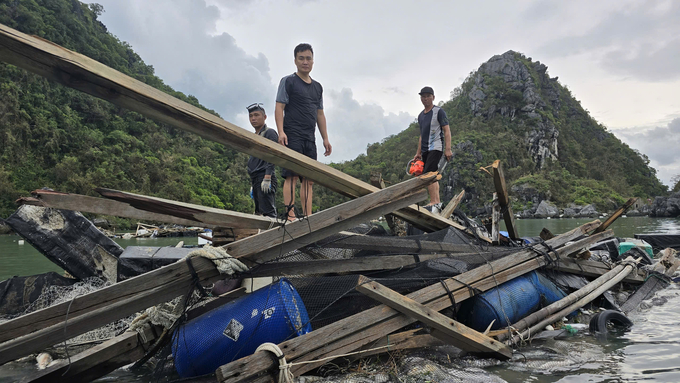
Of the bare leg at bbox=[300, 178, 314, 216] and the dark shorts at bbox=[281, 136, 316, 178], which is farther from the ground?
the dark shorts at bbox=[281, 136, 316, 178]

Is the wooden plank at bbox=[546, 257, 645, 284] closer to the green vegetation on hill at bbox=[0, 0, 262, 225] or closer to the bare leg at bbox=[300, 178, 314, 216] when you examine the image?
the bare leg at bbox=[300, 178, 314, 216]

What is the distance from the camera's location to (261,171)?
6219 mm

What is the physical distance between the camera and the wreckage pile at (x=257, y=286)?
112 inches

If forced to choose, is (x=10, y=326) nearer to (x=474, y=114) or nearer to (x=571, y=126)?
(x=474, y=114)

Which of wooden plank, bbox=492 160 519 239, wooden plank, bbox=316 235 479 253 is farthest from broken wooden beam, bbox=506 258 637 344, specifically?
wooden plank, bbox=492 160 519 239

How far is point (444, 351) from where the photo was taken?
13.1 ft

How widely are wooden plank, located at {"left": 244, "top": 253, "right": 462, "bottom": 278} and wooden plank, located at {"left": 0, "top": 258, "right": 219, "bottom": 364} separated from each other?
753mm

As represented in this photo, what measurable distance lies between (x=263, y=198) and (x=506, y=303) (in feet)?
12.0

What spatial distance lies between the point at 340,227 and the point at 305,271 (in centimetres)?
62

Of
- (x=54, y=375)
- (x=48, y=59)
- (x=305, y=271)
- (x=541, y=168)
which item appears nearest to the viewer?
(x=48, y=59)

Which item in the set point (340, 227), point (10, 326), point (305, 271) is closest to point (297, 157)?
point (340, 227)

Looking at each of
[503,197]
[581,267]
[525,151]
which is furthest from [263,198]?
[525,151]

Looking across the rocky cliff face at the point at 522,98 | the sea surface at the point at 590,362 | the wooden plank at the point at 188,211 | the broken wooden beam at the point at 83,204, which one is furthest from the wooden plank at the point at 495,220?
the rocky cliff face at the point at 522,98

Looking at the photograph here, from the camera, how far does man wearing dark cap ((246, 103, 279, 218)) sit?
6.05 meters
